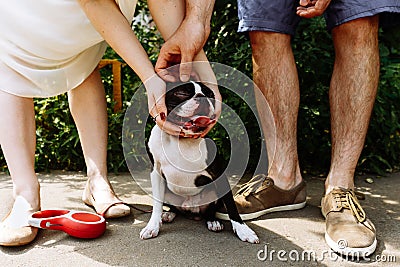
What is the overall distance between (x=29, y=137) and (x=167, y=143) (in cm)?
61

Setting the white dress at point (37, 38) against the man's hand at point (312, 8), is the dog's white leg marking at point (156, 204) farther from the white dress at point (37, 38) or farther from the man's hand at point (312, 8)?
the man's hand at point (312, 8)

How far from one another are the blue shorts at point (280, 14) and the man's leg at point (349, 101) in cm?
5

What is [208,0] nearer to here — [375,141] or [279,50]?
[279,50]

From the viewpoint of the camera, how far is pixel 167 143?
2.10 meters

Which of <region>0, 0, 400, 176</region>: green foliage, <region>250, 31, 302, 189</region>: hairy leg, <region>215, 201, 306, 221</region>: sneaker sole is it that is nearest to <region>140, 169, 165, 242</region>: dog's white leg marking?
<region>215, 201, 306, 221</region>: sneaker sole

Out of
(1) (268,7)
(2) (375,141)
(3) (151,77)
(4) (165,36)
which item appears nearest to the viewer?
(3) (151,77)

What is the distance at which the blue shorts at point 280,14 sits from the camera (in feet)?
7.45

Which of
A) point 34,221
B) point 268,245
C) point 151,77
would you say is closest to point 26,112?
point 34,221

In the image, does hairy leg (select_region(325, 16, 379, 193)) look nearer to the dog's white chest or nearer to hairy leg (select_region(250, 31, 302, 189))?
hairy leg (select_region(250, 31, 302, 189))

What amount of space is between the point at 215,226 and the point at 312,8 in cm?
102

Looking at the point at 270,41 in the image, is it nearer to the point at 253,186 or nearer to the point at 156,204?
the point at 253,186

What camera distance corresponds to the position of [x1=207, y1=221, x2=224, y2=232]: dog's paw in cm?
218

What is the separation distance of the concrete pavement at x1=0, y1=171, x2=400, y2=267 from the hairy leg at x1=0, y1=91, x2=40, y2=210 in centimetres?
19

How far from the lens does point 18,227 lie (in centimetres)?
206
